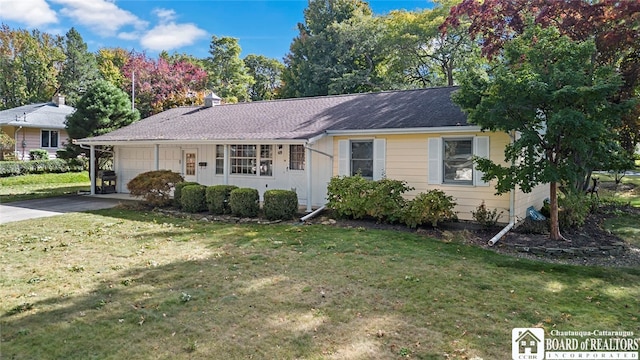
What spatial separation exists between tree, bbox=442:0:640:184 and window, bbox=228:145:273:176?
7.03 meters

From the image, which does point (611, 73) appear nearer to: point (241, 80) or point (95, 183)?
point (95, 183)

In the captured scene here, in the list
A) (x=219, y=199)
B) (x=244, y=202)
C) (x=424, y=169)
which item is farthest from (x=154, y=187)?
(x=424, y=169)

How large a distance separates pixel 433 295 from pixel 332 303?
1283mm

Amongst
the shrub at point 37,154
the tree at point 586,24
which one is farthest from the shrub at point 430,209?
the shrub at point 37,154

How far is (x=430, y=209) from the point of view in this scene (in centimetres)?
898

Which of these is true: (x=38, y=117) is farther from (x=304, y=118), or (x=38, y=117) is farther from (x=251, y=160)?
(x=304, y=118)

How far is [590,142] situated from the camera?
7391 mm

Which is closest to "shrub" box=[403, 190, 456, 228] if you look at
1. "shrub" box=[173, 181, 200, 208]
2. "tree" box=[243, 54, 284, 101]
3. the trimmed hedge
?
"shrub" box=[173, 181, 200, 208]

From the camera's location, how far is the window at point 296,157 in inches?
491

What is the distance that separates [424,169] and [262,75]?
36.7 m

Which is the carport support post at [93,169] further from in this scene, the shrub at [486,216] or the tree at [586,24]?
the shrub at [486,216]

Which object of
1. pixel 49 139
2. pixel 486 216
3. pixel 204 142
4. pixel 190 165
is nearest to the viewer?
pixel 486 216

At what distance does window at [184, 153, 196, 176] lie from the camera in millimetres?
14734

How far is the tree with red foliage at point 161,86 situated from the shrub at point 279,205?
20.5 m
